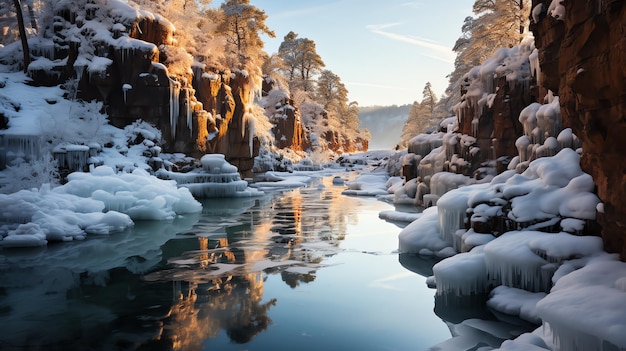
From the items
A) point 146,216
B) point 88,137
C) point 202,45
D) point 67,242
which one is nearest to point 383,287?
point 67,242

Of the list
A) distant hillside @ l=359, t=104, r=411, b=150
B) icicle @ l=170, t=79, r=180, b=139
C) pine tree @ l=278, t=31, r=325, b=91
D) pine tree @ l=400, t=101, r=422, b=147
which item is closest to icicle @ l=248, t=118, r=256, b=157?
icicle @ l=170, t=79, r=180, b=139

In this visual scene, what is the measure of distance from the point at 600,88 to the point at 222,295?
655 centimetres

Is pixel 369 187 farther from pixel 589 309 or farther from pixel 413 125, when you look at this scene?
pixel 413 125

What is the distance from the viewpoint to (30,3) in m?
29.8

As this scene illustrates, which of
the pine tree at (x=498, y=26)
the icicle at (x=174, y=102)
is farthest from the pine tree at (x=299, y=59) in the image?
the icicle at (x=174, y=102)

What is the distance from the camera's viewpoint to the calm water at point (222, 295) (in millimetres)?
5867

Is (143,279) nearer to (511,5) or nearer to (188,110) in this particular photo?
(188,110)

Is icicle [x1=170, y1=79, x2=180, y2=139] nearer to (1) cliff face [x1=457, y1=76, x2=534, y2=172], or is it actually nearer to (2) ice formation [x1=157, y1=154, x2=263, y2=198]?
(2) ice formation [x1=157, y1=154, x2=263, y2=198]

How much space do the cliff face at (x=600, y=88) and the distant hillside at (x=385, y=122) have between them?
486 ft

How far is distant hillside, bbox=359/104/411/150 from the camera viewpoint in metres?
156

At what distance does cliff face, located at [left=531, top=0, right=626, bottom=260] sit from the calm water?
2662mm

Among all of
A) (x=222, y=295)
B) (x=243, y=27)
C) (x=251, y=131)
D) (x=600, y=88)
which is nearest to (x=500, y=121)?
(x=600, y=88)

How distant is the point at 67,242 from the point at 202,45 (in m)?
21.0

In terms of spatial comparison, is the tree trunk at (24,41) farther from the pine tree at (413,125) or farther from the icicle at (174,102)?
the pine tree at (413,125)
